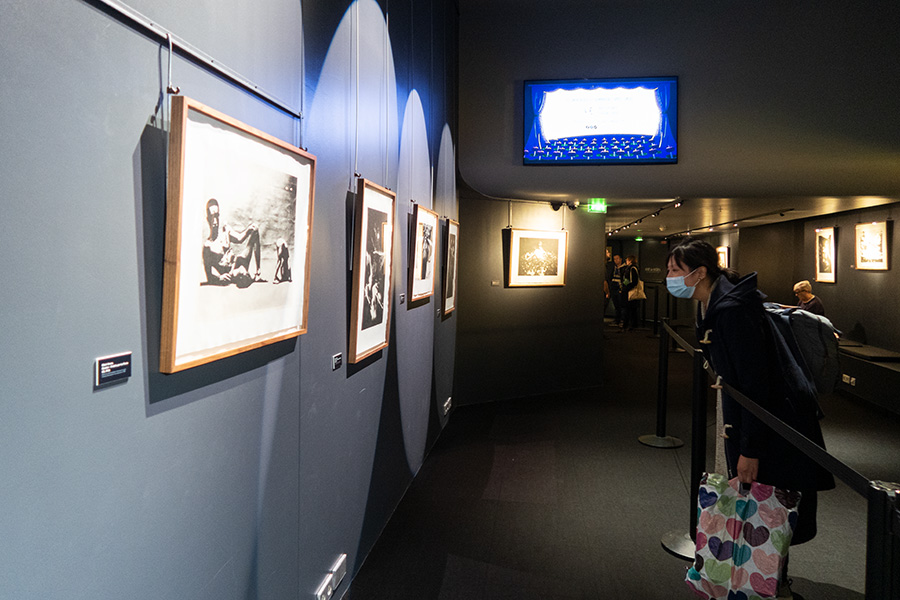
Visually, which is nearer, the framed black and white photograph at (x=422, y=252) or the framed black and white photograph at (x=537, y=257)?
the framed black and white photograph at (x=422, y=252)

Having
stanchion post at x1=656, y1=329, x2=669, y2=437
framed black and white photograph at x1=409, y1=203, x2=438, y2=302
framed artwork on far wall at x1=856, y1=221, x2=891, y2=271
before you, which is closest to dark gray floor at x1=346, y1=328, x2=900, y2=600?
stanchion post at x1=656, y1=329, x2=669, y2=437

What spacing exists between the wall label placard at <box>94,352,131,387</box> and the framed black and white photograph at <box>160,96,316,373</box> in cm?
10

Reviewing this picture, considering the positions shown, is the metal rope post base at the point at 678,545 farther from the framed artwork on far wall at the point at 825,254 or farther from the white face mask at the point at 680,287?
the framed artwork on far wall at the point at 825,254

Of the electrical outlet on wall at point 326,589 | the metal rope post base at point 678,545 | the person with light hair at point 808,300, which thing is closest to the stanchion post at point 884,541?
the electrical outlet on wall at point 326,589

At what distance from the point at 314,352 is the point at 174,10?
1412 mm

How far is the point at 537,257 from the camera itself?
8.10 meters

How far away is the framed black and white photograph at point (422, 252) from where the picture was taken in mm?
4277

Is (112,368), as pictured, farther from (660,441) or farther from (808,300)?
(808,300)

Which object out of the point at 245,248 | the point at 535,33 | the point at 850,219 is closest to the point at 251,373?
the point at 245,248

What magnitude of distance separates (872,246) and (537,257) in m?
5.09

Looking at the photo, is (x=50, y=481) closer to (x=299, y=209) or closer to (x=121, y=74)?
(x=121, y=74)

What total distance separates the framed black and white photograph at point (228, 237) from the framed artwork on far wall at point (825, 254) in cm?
1054

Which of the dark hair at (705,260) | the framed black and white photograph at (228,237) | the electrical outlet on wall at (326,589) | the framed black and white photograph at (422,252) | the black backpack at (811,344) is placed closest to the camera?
the framed black and white photograph at (228,237)

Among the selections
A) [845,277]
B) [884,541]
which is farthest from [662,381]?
[845,277]
